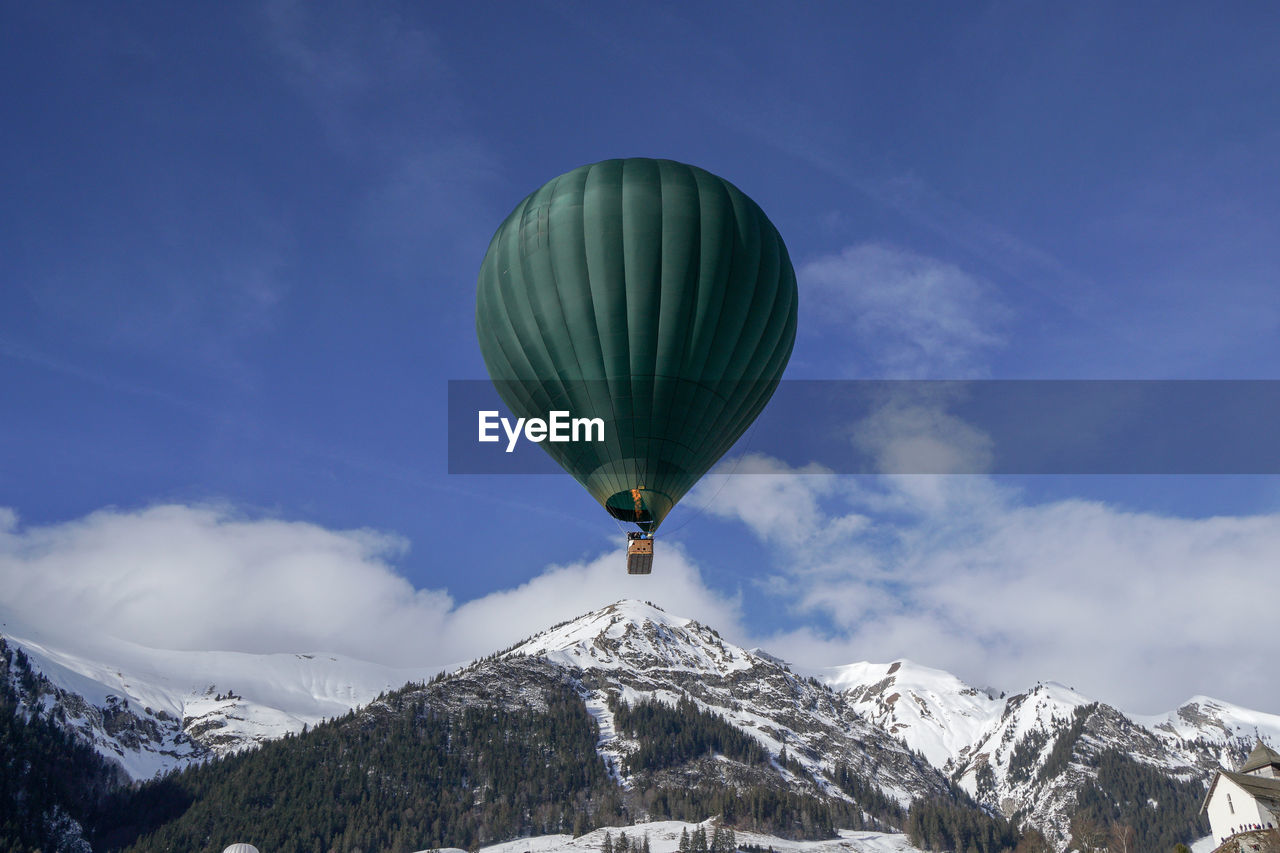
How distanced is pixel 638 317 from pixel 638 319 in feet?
0.28

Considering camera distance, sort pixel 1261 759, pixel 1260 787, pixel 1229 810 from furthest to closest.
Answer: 1. pixel 1261 759
2. pixel 1229 810
3. pixel 1260 787

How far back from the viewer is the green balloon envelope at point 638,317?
126 feet

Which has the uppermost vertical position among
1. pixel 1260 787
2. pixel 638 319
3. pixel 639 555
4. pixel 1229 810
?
pixel 638 319

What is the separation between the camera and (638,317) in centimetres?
3825

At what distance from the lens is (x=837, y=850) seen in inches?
7830

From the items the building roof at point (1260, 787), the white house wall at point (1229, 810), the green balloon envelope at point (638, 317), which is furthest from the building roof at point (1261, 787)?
the green balloon envelope at point (638, 317)

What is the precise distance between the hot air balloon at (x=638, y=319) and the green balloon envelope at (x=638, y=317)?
54 millimetres

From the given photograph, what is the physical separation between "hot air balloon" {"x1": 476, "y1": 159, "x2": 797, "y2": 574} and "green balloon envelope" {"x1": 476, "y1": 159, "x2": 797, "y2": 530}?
54 mm

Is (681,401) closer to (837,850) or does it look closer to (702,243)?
(702,243)

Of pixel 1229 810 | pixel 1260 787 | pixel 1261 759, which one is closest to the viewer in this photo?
pixel 1260 787

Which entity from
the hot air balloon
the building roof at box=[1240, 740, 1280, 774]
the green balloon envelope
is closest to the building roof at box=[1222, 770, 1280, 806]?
the building roof at box=[1240, 740, 1280, 774]

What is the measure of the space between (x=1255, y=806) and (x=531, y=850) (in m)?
157

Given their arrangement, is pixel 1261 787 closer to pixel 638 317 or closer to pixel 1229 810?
pixel 1229 810

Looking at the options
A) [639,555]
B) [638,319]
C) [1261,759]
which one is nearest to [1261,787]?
[1261,759]
